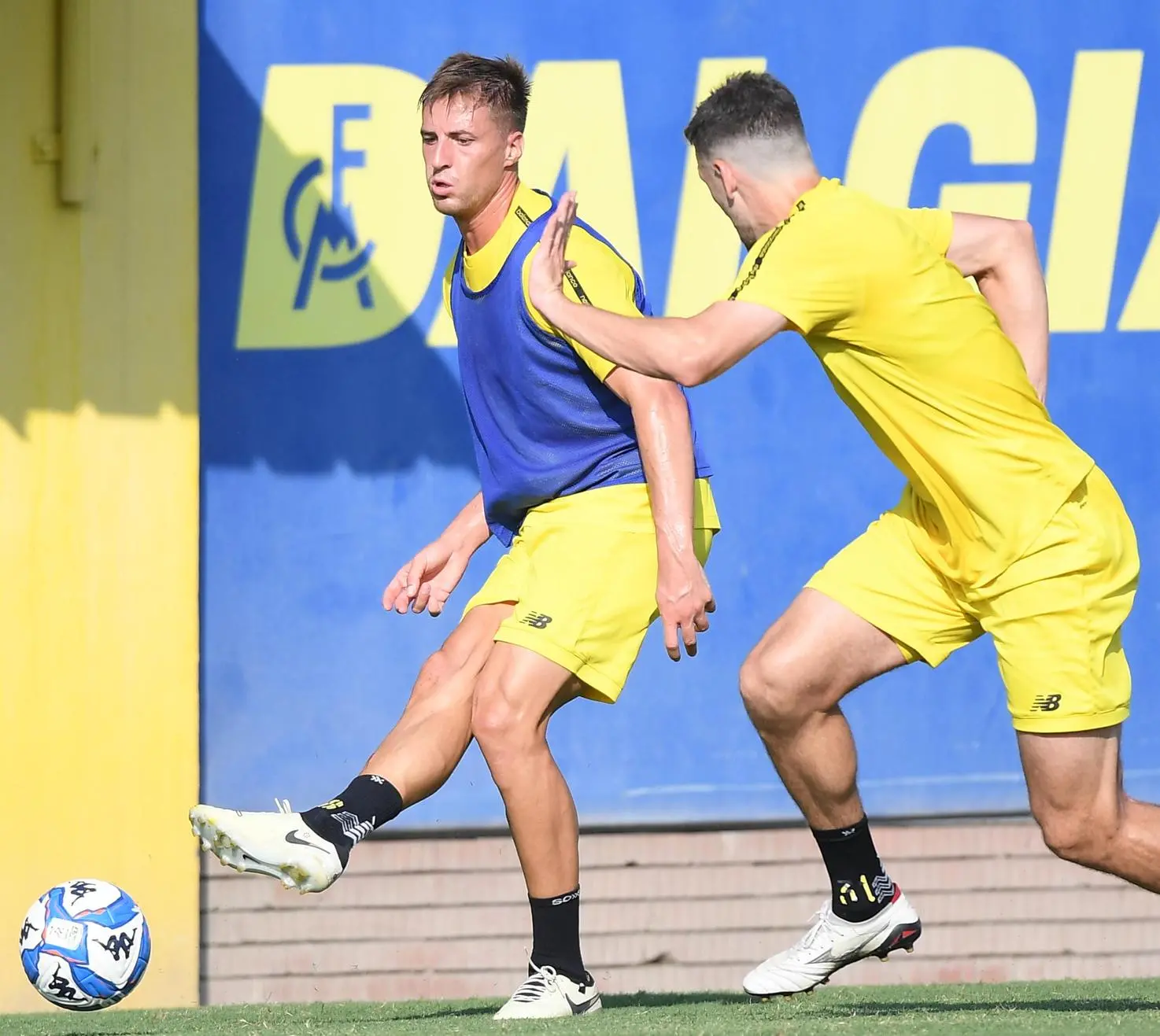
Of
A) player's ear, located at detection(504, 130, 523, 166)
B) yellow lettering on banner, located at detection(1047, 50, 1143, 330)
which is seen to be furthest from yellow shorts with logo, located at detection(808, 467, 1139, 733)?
yellow lettering on banner, located at detection(1047, 50, 1143, 330)

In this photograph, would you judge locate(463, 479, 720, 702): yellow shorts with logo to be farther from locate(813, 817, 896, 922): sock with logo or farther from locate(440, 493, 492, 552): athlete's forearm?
locate(813, 817, 896, 922): sock with logo

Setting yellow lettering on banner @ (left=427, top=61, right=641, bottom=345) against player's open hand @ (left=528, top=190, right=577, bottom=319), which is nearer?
player's open hand @ (left=528, top=190, right=577, bottom=319)

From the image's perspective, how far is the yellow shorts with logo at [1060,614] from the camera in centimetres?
432

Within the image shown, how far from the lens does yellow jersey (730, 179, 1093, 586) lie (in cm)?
435

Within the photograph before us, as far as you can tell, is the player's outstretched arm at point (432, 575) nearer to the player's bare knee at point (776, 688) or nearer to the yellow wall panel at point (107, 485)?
the player's bare knee at point (776, 688)

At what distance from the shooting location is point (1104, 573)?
441 cm

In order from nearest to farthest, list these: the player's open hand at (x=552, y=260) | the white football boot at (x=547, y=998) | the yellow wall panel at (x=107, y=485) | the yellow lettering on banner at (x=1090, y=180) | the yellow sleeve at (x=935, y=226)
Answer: the player's open hand at (x=552, y=260), the white football boot at (x=547, y=998), the yellow sleeve at (x=935, y=226), the yellow wall panel at (x=107, y=485), the yellow lettering on banner at (x=1090, y=180)

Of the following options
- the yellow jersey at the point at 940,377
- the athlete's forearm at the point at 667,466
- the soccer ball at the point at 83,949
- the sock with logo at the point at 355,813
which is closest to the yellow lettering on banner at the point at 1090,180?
the yellow jersey at the point at 940,377

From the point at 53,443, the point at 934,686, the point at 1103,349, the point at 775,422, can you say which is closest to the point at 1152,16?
the point at 1103,349

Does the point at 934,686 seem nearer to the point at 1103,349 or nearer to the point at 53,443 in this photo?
the point at 1103,349

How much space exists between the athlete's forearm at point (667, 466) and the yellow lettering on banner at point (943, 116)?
2.59 meters

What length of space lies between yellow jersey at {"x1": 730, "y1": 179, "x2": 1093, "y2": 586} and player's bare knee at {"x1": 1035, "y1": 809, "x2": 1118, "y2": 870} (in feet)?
1.95

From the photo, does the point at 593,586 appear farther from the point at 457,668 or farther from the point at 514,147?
the point at 514,147

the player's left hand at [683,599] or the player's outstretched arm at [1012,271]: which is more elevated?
the player's outstretched arm at [1012,271]
